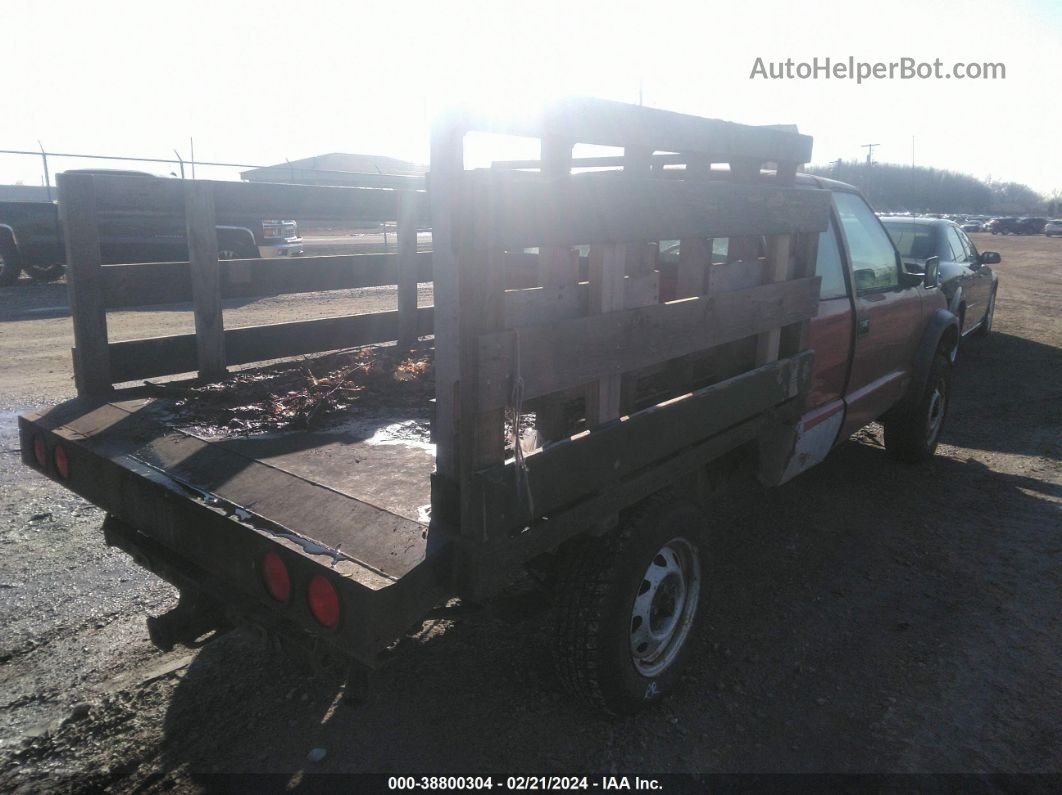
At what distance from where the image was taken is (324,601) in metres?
2.09

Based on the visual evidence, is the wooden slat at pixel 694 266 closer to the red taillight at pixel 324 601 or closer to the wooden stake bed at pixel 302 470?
the wooden stake bed at pixel 302 470

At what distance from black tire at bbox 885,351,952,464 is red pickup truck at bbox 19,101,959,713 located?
2.16m

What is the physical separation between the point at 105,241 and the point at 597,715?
38.3 feet

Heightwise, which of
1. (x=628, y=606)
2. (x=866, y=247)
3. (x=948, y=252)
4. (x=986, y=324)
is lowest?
(x=986, y=324)

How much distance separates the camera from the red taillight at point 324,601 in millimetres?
2053

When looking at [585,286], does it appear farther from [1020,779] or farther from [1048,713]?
[1048,713]

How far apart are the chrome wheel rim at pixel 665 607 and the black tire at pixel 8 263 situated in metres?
14.5

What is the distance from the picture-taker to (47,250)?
13.9m

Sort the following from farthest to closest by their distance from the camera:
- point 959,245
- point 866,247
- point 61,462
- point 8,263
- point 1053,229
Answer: point 1053,229
point 8,263
point 959,245
point 866,247
point 61,462

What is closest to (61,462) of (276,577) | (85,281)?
(85,281)

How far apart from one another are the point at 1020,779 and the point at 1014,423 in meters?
5.42

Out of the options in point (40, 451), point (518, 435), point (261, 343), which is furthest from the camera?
point (261, 343)

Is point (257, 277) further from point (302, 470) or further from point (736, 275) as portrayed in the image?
point (736, 275)

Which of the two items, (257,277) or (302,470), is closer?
(302,470)
